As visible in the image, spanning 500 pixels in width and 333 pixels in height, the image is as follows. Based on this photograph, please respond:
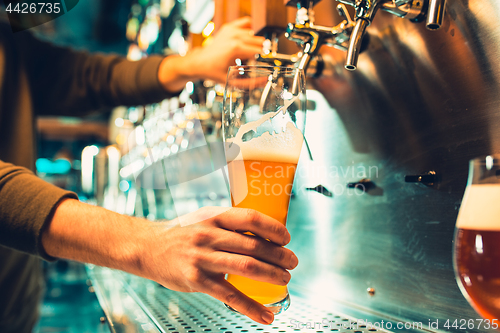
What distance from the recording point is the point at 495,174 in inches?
15.3

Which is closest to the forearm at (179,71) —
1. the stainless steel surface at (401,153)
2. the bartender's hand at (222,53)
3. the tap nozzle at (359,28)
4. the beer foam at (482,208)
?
the bartender's hand at (222,53)

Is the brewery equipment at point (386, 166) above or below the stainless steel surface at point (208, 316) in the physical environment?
above

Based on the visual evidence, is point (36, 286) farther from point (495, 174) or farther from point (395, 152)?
point (495, 174)

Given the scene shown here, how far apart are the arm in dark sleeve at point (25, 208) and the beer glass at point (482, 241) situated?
0.63 m

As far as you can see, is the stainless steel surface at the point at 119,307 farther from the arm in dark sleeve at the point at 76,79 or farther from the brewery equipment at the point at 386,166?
the arm in dark sleeve at the point at 76,79

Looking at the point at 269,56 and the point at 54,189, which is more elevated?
the point at 269,56

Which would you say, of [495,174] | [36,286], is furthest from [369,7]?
[36,286]

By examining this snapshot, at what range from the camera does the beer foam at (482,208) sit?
1.25 feet

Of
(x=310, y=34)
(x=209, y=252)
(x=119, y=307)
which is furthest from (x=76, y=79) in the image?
(x=209, y=252)

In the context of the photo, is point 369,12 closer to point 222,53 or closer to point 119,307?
point 222,53

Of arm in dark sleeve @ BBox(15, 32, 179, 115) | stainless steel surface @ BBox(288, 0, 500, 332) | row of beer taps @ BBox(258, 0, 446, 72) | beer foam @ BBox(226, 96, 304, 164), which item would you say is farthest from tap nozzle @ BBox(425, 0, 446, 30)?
arm in dark sleeve @ BBox(15, 32, 179, 115)

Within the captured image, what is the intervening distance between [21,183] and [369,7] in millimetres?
703

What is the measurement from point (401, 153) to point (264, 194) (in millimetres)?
374

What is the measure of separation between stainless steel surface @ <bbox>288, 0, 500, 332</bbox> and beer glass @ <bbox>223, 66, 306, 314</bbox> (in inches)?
11.6
